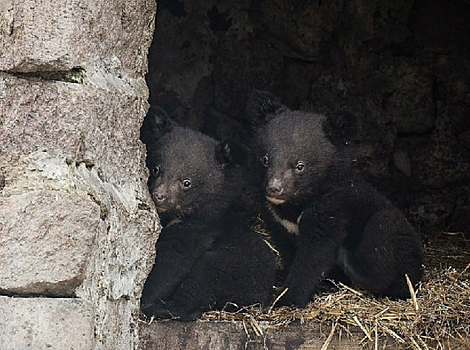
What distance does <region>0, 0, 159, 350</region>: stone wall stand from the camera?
313 cm

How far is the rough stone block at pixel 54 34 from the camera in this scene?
3.24m

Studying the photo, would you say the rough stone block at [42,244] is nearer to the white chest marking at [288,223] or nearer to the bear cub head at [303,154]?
the bear cub head at [303,154]

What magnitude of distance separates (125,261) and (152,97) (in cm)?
298

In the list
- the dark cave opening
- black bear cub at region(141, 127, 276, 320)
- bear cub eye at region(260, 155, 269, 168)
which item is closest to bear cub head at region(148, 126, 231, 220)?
black bear cub at region(141, 127, 276, 320)

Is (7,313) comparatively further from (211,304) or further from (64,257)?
(211,304)

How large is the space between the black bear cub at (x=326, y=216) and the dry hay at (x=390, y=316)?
15cm

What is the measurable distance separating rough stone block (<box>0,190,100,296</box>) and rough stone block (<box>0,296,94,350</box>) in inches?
1.9

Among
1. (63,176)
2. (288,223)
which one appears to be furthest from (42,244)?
(288,223)

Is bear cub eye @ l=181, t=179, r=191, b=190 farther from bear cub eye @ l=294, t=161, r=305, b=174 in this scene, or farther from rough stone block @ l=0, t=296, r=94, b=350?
rough stone block @ l=0, t=296, r=94, b=350

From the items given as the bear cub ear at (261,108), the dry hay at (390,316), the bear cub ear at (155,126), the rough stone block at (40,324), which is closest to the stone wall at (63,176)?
the rough stone block at (40,324)

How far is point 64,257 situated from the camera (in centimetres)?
316

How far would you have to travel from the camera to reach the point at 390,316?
167 inches

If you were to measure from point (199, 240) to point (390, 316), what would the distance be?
3.86 ft

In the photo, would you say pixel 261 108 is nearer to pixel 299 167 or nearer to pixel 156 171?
pixel 299 167
